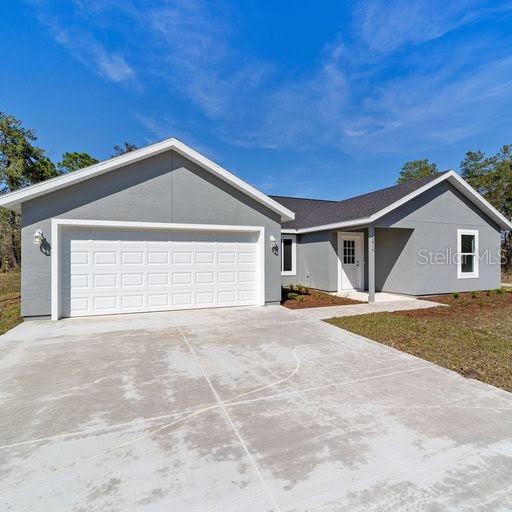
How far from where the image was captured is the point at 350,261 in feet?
41.5

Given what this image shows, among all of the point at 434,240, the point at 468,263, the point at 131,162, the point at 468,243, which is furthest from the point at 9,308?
the point at 468,243

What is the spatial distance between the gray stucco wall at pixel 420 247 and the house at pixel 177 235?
55 millimetres

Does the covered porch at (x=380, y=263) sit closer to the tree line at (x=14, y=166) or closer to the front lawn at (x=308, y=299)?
the front lawn at (x=308, y=299)

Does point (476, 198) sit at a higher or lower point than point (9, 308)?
higher

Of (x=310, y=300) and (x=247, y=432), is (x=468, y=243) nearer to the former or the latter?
(x=310, y=300)

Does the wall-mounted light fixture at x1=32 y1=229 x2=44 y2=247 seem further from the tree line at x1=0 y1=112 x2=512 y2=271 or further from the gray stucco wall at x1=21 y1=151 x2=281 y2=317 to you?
the tree line at x1=0 y1=112 x2=512 y2=271

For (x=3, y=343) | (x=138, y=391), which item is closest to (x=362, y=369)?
(x=138, y=391)

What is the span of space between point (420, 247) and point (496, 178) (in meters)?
19.4

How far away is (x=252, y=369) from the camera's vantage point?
4215mm

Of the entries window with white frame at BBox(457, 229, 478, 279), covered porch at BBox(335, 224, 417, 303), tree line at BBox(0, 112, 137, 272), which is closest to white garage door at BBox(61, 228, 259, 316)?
covered porch at BBox(335, 224, 417, 303)

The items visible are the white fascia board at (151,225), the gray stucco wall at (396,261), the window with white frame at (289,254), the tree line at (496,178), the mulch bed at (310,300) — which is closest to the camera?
the white fascia board at (151,225)

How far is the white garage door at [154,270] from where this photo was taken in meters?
7.73

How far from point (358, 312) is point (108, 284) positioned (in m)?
7.10

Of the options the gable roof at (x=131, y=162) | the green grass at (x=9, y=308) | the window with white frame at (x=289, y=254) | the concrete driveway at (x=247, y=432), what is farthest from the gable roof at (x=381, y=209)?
the green grass at (x=9, y=308)
